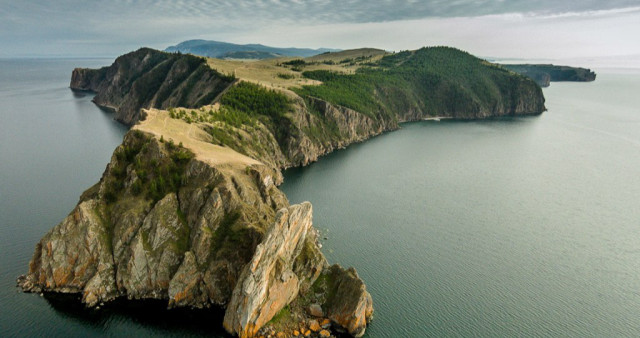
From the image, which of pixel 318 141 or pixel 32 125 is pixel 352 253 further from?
pixel 32 125

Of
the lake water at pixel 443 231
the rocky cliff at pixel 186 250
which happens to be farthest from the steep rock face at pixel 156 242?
the lake water at pixel 443 231

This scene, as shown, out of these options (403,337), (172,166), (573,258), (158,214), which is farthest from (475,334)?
(172,166)

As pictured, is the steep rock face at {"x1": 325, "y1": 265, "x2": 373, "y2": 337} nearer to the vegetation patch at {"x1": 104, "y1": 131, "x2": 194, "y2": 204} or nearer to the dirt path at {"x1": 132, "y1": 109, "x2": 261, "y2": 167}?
the dirt path at {"x1": 132, "y1": 109, "x2": 261, "y2": 167}

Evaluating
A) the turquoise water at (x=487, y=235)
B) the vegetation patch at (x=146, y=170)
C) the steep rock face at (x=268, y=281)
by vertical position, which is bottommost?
the turquoise water at (x=487, y=235)

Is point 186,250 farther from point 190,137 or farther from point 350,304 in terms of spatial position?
point 190,137

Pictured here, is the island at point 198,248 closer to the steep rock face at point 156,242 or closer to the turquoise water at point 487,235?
the steep rock face at point 156,242

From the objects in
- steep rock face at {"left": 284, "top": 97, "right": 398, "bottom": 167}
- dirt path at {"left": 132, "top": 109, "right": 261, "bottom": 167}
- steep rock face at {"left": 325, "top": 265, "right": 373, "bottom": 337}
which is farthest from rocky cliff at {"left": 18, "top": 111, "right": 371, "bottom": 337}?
steep rock face at {"left": 284, "top": 97, "right": 398, "bottom": 167}
